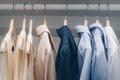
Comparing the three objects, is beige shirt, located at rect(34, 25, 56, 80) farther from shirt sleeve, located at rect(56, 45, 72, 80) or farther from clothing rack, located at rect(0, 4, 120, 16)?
clothing rack, located at rect(0, 4, 120, 16)

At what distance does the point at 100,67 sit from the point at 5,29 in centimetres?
65

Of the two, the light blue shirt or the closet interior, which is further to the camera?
the closet interior

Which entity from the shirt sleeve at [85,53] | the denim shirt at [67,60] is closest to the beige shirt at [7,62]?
the denim shirt at [67,60]

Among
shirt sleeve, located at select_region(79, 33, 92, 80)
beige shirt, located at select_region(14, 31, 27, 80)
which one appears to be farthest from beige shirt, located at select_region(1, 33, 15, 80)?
shirt sleeve, located at select_region(79, 33, 92, 80)

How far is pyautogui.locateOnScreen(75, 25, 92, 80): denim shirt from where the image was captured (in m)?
1.03

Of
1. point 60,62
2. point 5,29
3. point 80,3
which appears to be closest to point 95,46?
point 60,62

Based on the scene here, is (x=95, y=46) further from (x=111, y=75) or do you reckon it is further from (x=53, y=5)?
(x=53, y=5)

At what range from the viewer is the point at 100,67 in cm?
102

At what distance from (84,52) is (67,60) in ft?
0.27

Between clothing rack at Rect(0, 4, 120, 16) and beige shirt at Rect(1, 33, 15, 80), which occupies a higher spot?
clothing rack at Rect(0, 4, 120, 16)

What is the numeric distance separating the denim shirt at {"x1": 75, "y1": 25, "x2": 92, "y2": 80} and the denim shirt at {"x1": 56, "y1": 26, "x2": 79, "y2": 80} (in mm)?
22

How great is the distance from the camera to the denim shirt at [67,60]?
1.03 m

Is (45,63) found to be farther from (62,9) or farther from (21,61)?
(62,9)

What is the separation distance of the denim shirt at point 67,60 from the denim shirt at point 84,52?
22 mm
